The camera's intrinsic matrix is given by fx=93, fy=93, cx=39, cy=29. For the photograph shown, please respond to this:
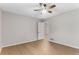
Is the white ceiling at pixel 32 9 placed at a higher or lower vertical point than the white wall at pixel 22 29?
higher

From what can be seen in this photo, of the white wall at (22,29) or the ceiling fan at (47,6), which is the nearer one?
the ceiling fan at (47,6)

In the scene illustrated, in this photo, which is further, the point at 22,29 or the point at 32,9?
the point at 22,29

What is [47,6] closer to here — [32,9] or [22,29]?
[32,9]

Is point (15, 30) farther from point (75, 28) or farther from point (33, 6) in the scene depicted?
point (75, 28)

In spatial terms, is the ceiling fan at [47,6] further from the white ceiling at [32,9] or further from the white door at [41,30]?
the white door at [41,30]

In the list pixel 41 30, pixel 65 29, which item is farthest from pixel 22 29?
pixel 65 29

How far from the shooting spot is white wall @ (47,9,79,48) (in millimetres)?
2146

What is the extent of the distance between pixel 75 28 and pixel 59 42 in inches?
19.5

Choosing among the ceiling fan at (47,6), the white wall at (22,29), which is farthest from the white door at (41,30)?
the ceiling fan at (47,6)

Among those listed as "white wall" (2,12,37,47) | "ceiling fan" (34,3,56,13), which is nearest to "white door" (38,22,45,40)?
"white wall" (2,12,37,47)

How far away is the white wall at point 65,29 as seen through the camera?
2146 millimetres

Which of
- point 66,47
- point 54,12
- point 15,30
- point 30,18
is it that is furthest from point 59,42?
point 15,30

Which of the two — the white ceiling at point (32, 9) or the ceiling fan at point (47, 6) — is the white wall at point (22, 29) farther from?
the ceiling fan at point (47, 6)

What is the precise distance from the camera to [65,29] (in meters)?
2.17
